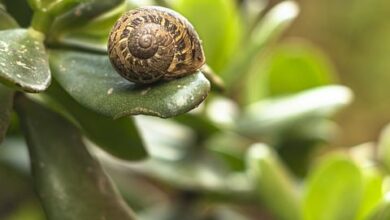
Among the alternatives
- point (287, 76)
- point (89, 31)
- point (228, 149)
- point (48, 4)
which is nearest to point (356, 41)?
point (287, 76)

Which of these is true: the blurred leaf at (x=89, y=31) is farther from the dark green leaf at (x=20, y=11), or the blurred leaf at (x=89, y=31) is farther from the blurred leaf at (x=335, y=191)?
the blurred leaf at (x=335, y=191)

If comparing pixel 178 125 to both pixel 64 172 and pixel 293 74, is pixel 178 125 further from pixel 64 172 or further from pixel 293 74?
pixel 64 172

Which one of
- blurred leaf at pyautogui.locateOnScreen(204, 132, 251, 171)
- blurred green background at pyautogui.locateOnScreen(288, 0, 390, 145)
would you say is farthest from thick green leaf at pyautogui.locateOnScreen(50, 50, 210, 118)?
blurred green background at pyautogui.locateOnScreen(288, 0, 390, 145)

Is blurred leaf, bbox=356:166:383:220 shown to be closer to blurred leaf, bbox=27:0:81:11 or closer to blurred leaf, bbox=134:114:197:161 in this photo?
blurred leaf, bbox=134:114:197:161

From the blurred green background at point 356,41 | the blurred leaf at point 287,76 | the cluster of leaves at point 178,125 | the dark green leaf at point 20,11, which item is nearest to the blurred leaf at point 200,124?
the cluster of leaves at point 178,125

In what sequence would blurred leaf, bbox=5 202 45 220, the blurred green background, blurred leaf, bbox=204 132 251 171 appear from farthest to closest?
the blurred green background
blurred leaf, bbox=5 202 45 220
blurred leaf, bbox=204 132 251 171

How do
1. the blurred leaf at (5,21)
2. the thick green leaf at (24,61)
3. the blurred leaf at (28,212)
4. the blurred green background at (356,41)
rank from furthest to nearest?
the blurred green background at (356,41) < the blurred leaf at (28,212) < the blurred leaf at (5,21) < the thick green leaf at (24,61)

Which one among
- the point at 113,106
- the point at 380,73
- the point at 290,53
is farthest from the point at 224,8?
the point at 380,73
